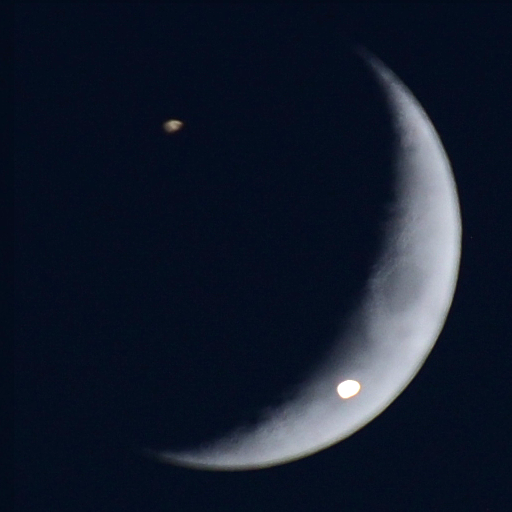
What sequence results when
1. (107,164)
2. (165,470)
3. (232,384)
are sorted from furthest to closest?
(165,470) → (232,384) → (107,164)

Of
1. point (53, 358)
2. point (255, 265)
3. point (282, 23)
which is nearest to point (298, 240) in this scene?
point (255, 265)

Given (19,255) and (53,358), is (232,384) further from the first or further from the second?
(19,255)

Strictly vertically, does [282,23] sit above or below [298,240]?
above

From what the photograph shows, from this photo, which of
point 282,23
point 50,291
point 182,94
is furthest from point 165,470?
point 282,23

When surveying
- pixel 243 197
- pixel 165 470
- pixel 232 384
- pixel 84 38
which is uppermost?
pixel 84 38

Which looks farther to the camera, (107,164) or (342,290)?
(342,290)

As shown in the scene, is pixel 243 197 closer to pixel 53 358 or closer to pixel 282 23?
pixel 282 23

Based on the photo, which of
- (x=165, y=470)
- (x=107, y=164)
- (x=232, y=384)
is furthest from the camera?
(x=165, y=470)
